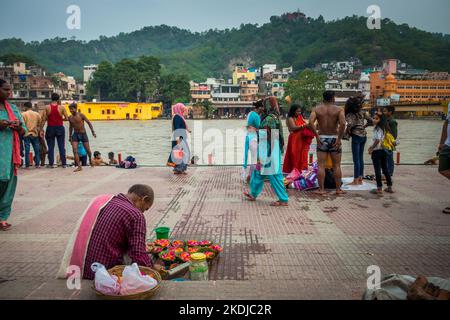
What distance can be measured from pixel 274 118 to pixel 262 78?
293 ft

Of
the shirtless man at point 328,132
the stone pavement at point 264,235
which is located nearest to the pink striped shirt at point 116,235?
the stone pavement at point 264,235

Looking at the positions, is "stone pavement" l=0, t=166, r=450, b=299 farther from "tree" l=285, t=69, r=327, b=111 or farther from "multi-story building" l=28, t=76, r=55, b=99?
"tree" l=285, t=69, r=327, b=111

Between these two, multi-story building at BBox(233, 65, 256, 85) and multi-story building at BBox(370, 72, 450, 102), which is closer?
multi-story building at BBox(370, 72, 450, 102)

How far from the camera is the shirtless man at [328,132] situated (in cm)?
701

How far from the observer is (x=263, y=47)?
6019 inches

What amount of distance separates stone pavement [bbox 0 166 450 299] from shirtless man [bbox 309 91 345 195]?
21.4 inches

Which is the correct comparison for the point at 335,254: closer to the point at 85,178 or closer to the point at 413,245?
the point at 413,245

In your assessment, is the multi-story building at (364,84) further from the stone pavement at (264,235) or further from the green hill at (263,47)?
the stone pavement at (264,235)

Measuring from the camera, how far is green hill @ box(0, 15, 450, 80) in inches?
4331

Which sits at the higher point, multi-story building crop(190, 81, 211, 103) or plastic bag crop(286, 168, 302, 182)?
multi-story building crop(190, 81, 211, 103)

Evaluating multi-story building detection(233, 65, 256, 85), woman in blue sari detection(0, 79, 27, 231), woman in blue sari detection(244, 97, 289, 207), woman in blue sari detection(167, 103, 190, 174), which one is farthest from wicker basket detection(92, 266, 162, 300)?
multi-story building detection(233, 65, 256, 85)

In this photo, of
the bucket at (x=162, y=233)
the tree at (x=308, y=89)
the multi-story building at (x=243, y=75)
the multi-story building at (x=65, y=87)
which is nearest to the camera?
the bucket at (x=162, y=233)

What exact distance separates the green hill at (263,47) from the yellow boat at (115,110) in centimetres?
5099
